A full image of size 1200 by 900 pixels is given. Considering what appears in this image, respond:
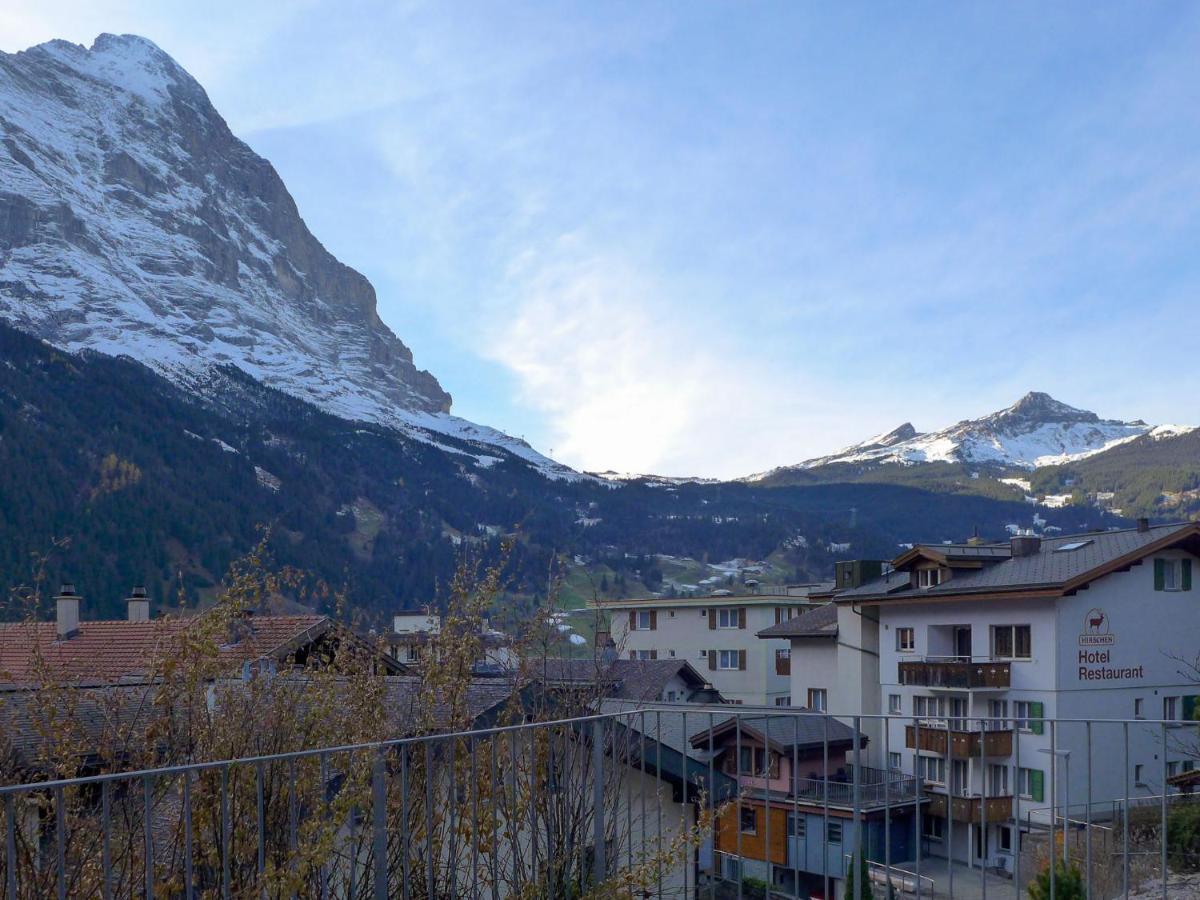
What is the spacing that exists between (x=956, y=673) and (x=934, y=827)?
2209 cm

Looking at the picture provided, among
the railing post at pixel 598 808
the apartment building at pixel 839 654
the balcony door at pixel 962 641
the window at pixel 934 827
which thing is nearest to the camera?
the railing post at pixel 598 808

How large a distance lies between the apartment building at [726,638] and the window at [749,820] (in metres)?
39.5

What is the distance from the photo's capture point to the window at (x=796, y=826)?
196 inches

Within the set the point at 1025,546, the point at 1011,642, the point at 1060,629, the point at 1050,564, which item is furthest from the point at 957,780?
the point at 1025,546

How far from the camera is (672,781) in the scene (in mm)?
7605

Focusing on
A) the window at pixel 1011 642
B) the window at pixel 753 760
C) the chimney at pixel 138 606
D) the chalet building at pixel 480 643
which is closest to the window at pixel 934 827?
the window at pixel 753 760

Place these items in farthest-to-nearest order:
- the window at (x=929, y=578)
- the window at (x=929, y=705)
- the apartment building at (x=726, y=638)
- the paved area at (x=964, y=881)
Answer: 1. the apartment building at (x=726, y=638)
2. the window at (x=929, y=578)
3. the window at (x=929, y=705)
4. the paved area at (x=964, y=881)

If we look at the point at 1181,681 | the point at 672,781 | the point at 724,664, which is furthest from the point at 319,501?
the point at 672,781

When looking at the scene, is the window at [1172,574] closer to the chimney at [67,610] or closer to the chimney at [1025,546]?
the chimney at [1025,546]

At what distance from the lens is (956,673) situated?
27375 mm

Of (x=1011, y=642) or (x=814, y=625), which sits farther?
(x=814, y=625)

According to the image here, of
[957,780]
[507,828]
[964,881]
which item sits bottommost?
[957,780]

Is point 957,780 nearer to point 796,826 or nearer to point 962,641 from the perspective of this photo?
point 796,826

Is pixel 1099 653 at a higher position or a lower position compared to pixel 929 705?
higher
